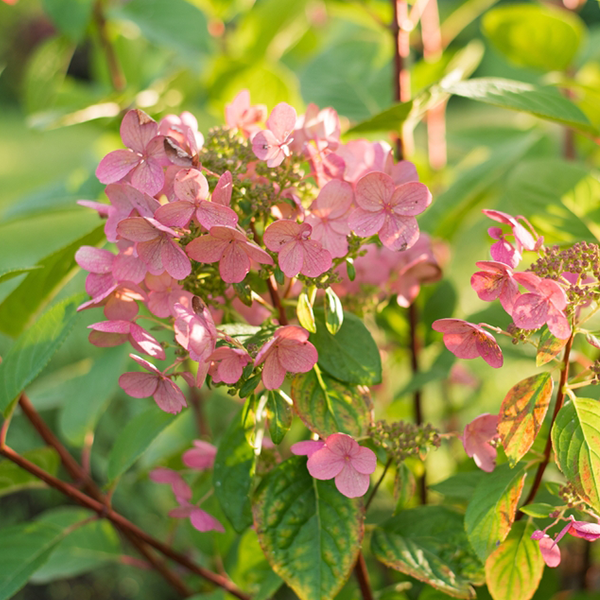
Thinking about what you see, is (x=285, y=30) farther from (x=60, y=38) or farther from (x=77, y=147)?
(x=77, y=147)

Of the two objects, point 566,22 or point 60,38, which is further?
point 60,38

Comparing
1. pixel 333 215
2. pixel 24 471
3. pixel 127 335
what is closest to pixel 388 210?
pixel 333 215

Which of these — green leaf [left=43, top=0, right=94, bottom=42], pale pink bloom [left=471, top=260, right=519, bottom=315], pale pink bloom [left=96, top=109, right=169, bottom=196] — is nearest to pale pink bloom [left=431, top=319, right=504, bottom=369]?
pale pink bloom [left=471, top=260, right=519, bottom=315]

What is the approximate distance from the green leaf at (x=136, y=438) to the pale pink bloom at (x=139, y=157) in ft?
0.93

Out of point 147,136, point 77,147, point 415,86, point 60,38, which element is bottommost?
point 77,147

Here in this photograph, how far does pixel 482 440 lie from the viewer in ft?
1.75

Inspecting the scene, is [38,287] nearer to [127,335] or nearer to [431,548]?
[127,335]

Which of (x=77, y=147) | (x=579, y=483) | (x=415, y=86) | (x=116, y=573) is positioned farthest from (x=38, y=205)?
(x=77, y=147)

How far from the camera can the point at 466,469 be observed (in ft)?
2.63

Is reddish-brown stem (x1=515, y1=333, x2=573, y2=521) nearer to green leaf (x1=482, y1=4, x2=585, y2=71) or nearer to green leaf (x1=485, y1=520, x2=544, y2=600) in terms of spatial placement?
green leaf (x1=485, y1=520, x2=544, y2=600)

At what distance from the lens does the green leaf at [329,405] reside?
0.52m

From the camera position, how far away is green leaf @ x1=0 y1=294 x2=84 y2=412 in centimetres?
56

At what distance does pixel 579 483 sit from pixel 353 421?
0.19 metres

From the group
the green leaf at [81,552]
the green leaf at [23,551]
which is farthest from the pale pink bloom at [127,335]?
the green leaf at [81,552]
